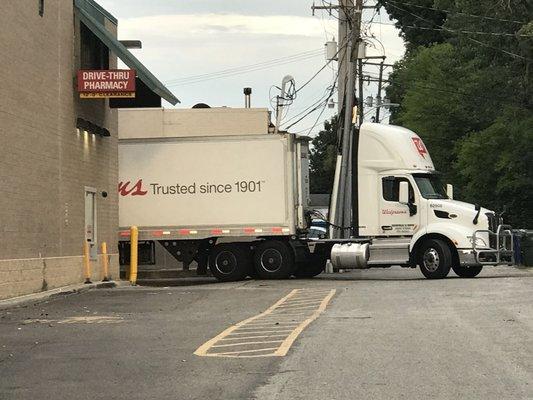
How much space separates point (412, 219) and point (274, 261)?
3.71 m

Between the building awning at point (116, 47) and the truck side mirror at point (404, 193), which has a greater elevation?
the building awning at point (116, 47)

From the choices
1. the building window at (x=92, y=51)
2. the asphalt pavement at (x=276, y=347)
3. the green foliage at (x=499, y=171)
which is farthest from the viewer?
the green foliage at (x=499, y=171)

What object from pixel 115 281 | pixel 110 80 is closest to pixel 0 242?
pixel 110 80

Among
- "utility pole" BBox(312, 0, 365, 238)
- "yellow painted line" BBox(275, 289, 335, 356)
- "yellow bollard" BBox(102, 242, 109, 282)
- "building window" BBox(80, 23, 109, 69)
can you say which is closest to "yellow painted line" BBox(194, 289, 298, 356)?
"yellow painted line" BBox(275, 289, 335, 356)

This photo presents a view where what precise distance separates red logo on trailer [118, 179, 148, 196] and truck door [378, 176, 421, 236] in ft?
20.9

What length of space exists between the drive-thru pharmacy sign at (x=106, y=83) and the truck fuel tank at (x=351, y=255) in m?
6.91

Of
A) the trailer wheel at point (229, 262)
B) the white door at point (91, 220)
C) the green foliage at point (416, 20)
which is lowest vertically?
the trailer wheel at point (229, 262)

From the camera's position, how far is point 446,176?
188 feet

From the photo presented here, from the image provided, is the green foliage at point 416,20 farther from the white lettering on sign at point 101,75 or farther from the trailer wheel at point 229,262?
the white lettering on sign at point 101,75

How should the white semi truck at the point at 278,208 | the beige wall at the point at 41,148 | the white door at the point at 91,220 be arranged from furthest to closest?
the white semi truck at the point at 278,208
the white door at the point at 91,220
the beige wall at the point at 41,148

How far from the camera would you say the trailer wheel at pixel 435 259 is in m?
24.4

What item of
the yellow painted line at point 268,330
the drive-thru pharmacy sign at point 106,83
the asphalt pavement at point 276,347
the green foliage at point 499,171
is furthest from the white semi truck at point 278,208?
the green foliage at point 499,171

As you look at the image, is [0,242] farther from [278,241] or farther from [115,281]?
[278,241]

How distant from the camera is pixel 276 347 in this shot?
443 inches
